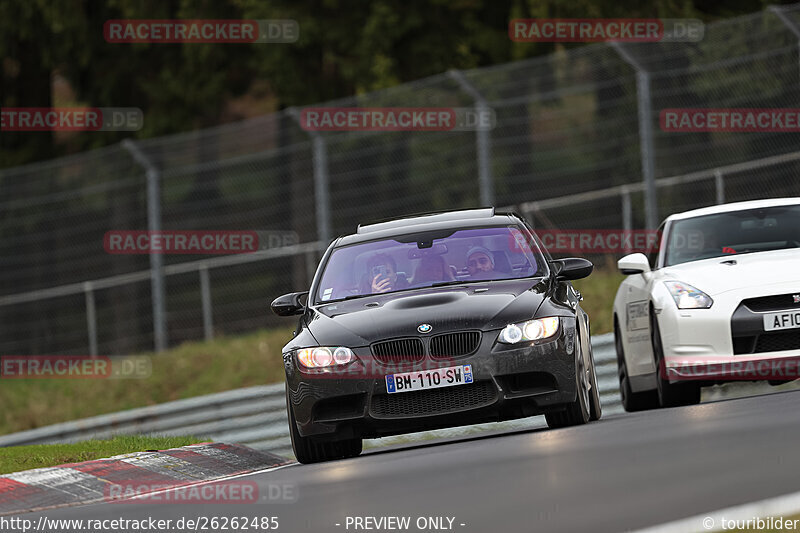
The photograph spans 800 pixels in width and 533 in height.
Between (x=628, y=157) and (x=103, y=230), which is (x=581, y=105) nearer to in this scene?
(x=628, y=157)

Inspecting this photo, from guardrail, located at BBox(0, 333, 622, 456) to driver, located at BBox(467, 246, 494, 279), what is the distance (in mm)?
3806

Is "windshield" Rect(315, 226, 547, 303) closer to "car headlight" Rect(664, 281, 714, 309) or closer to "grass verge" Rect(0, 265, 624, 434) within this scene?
"car headlight" Rect(664, 281, 714, 309)

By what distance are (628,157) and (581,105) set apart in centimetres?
108

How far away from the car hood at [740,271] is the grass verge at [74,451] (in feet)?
13.1

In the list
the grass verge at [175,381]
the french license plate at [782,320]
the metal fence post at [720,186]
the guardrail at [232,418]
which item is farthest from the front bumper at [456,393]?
the grass verge at [175,381]

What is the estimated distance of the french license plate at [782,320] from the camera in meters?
12.1

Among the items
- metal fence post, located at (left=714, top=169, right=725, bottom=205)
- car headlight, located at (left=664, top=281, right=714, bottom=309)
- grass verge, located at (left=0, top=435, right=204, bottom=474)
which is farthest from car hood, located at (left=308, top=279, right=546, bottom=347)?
metal fence post, located at (left=714, top=169, right=725, bottom=205)

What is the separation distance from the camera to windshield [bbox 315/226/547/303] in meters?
11.9

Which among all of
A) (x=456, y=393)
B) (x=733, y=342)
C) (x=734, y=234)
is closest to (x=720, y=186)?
(x=734, y=234)

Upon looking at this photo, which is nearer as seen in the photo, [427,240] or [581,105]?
[427,240]

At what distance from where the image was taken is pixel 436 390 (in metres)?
10.7

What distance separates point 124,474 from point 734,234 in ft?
17.1

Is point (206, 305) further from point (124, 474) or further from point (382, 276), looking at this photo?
point (124, 474)

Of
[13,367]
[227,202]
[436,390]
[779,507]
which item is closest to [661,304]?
[436,390]
